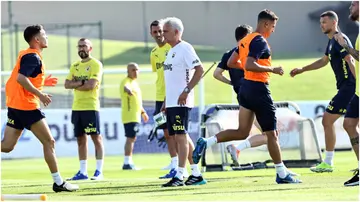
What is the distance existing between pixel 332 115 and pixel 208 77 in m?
32.4

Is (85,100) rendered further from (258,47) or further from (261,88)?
(258,47)

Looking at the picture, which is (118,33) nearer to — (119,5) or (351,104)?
(119,5)

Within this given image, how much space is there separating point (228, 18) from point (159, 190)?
138ft

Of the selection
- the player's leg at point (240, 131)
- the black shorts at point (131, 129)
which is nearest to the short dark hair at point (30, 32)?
the player's leg at point (240, 131)

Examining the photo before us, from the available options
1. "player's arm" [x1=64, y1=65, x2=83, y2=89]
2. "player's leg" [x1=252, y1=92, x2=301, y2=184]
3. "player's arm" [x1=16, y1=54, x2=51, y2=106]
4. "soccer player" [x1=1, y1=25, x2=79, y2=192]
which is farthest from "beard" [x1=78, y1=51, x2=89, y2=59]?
"player's leg" [x1=252, y1=92, x2=301, y2=184]

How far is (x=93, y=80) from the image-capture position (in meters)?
15.6

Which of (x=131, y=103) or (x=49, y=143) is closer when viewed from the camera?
(x=49, y=143)

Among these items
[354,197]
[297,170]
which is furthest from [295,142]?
[354,197]

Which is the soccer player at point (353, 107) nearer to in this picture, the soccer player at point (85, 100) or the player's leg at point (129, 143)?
the soccer player at point (85, 100)

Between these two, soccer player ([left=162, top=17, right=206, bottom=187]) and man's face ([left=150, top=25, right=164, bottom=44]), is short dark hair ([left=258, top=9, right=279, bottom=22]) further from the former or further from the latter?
man's face ([left=150, top=25, right=164, bottom=44])

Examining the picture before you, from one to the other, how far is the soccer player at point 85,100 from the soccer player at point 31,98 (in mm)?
3162

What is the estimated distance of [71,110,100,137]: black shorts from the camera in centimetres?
1589

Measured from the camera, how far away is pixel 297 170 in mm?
16078

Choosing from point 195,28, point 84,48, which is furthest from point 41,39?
point 195,28
